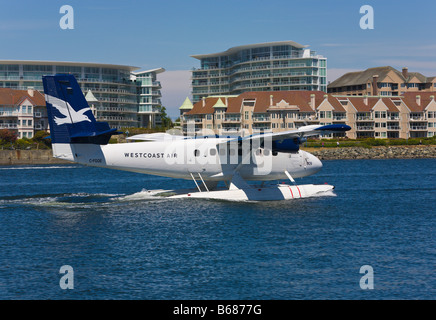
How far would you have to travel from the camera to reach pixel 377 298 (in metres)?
16.0

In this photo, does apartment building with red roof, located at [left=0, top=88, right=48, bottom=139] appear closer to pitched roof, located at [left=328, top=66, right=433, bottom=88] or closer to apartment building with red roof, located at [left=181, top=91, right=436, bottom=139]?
apartment building with red roof, located at [left=181, top=91, right=436, bottom=139]

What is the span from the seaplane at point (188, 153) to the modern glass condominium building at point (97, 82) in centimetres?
10126

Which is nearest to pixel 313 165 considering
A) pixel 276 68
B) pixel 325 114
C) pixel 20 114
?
pixel 325 114

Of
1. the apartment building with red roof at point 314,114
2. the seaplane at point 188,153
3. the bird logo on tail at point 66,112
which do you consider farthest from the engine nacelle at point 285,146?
the apartment building with red roof at point 314,114

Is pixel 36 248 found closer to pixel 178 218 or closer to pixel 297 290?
pixel 178 218

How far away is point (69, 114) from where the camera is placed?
102ft

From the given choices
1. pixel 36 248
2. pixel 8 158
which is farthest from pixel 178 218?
pixel 8 158

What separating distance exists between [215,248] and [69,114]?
555 inches

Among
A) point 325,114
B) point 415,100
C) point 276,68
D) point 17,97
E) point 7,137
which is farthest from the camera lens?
point 276,68

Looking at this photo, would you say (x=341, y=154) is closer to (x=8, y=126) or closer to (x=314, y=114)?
(x=314, y=114)

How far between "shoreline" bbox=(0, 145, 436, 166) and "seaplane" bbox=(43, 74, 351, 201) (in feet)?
205

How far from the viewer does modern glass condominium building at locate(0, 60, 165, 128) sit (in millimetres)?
136125

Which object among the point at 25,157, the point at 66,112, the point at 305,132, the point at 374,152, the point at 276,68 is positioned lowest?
the point at 374,152

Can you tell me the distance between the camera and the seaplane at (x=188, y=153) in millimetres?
31016
